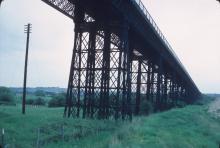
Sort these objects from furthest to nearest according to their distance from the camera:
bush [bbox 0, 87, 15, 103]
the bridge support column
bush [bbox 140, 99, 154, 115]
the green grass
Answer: bush [bbox 0, 87, 15, 103] < bush [bbox 140, 99, 154, 115] < the bridge support column < the green grass

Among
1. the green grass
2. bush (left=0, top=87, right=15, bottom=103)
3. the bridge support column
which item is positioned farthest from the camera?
bush (left=0, top=87, right=15, bottom=103)

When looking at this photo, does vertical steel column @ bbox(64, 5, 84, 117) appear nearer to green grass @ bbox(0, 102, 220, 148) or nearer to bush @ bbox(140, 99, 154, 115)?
green grass @ bbox(0, 102, 220, 148)

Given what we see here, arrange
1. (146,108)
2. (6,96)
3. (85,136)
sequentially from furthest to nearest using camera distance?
(6,96) → (146,108) → (85,136)

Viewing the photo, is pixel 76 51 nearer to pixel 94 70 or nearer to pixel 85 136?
pixel 94 70

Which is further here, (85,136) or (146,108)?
(146,108)

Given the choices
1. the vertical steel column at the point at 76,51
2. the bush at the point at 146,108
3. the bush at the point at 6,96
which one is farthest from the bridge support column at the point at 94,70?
the bush at the point at 6,96

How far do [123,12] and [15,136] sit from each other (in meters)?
10.1

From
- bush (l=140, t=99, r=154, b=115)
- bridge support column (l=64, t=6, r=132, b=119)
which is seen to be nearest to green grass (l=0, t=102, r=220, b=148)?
bridge support column (l=64, t=6, r=132, b=119)

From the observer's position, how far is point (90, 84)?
769 inches

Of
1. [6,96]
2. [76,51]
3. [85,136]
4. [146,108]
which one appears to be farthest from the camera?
[6,96]

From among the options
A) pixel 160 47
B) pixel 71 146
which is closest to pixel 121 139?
pixel 71 146

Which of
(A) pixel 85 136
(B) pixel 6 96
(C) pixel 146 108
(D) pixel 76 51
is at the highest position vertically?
(D) pixel 76 51

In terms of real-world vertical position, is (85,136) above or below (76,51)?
below

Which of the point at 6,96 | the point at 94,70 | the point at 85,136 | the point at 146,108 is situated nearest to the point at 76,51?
the point at 94,70
